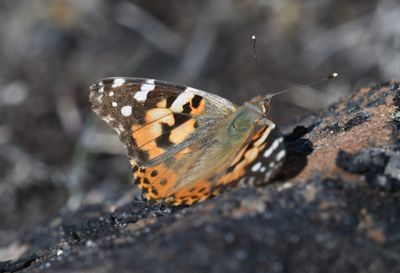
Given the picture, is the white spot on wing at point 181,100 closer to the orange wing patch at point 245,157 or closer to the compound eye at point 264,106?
the compound eye at point 264,106

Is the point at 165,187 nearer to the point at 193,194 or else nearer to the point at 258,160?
the point at 193,194

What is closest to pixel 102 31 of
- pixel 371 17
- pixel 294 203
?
pixel 371 17

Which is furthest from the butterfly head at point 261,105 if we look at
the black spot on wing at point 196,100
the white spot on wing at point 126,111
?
the white spot on wing at point 126,111

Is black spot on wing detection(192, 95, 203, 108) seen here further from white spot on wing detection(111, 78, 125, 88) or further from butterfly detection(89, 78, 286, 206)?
white spot on wing detection(111, 78, 125, 88)

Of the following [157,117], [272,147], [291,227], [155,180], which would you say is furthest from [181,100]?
[291,227]

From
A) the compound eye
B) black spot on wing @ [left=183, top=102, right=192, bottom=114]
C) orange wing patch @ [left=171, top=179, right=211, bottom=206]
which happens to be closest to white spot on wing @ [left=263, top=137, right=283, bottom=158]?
orange wing patch @ [left=171, top=179, right=211, bottom=206]

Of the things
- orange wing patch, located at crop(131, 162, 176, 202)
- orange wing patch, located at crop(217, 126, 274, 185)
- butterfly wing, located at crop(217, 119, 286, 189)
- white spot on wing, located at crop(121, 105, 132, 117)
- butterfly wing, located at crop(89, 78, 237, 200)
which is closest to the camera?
butterfly wing, located at crop(217, 119, 286, 189)
